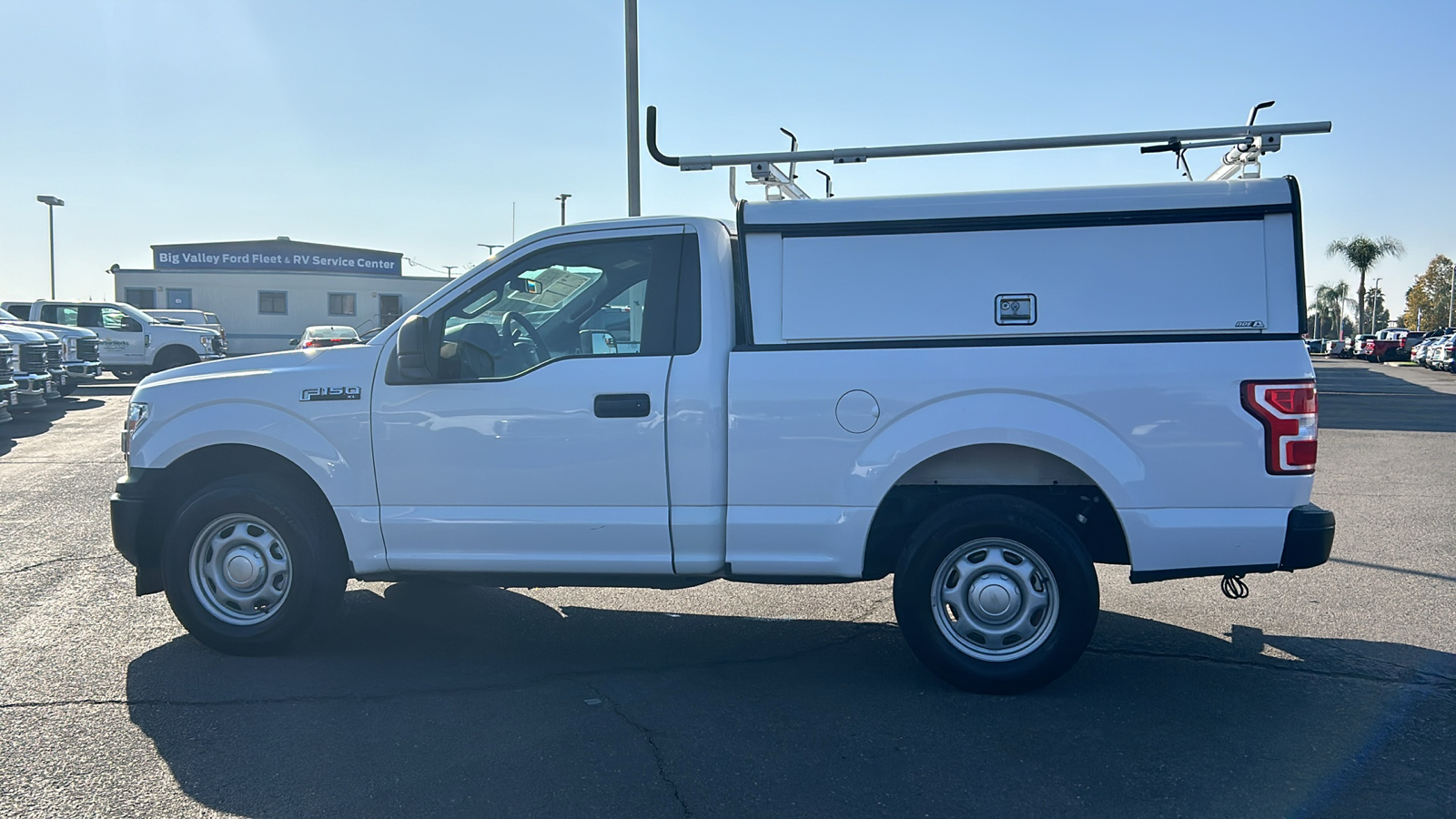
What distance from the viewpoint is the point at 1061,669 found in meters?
4.69

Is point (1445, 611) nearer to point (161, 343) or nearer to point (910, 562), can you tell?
point (910, 562)

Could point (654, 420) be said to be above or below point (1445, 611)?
above

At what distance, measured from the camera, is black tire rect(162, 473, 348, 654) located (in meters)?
5.20

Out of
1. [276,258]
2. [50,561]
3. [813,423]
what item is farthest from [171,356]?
[276,258]

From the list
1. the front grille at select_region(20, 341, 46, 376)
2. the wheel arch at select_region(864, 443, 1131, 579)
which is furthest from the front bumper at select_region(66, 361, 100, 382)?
the wheel arch at select_region(864, 443, 1131, 579)

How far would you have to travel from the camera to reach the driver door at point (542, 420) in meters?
4.92

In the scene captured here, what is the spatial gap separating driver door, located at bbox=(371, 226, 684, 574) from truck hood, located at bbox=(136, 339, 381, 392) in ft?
0.45

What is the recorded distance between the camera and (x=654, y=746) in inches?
163

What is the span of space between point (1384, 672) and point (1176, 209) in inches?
92.2

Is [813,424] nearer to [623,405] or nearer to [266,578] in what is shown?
[623,405]

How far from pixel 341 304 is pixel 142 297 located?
8541mm

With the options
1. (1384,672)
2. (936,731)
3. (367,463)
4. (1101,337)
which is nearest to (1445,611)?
(1384,672)

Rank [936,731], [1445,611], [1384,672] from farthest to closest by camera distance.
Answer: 1. [1445,611]
2. [1384,672]
3. [936,731]

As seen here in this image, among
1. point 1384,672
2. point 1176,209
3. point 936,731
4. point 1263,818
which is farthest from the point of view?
point 1384,672
